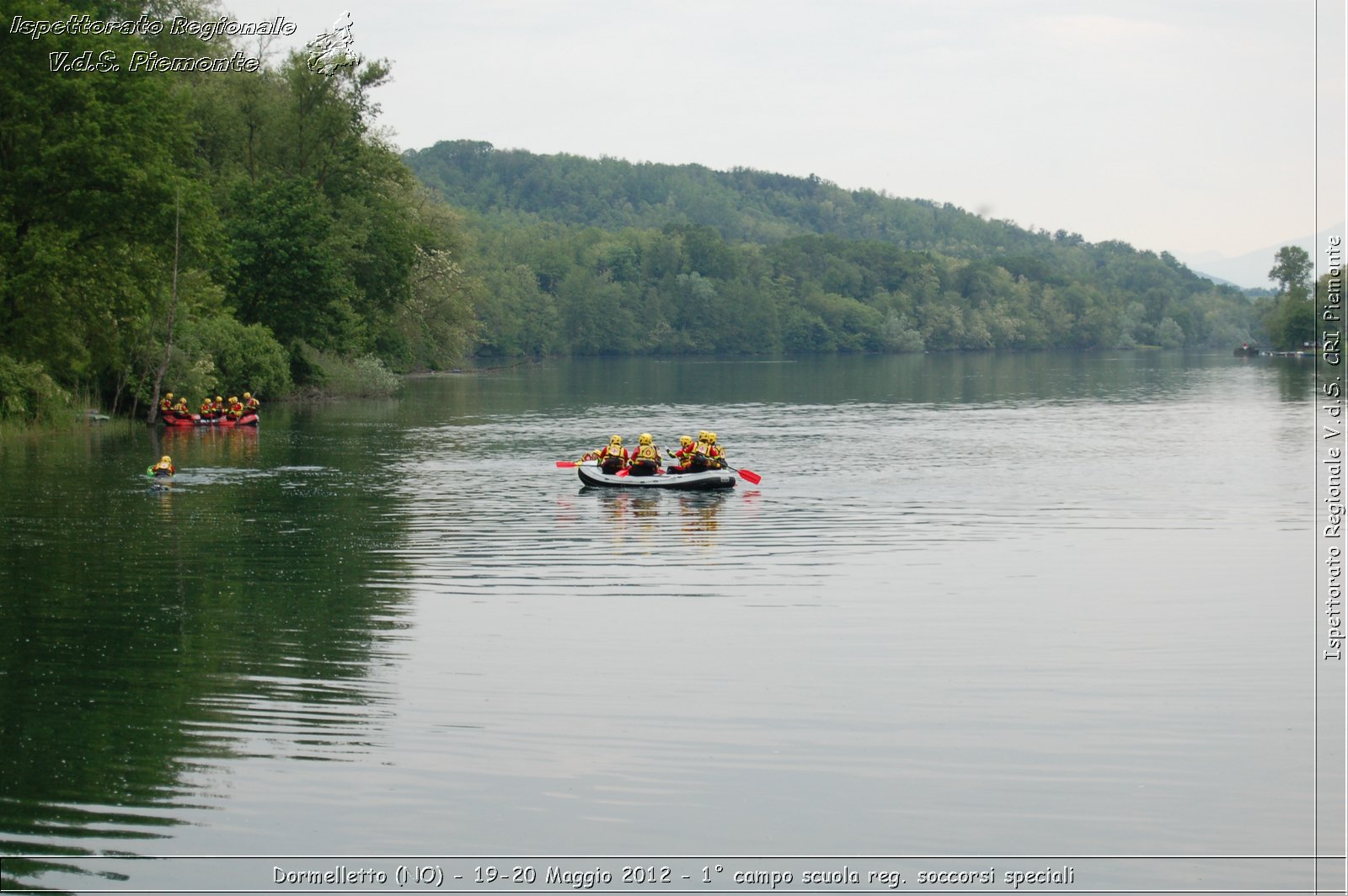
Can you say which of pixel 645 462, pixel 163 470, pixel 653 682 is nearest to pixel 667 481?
pixel 645 462

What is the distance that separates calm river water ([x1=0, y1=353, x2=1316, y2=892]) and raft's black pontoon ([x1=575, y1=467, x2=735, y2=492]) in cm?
52

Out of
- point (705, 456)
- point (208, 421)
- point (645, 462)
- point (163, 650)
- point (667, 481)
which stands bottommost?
point (163, 650)

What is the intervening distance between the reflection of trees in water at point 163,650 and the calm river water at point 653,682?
2.5 inches

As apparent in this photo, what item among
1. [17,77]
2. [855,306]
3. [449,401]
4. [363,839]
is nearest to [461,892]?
[363,839]

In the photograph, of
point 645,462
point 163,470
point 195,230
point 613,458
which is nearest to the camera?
point 163,470

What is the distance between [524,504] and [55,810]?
1996cm

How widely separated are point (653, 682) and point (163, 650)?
5.66 m

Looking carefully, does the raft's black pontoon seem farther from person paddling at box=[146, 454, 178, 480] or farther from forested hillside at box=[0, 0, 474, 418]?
forested hillside at box=[0, 0, 474, 418]

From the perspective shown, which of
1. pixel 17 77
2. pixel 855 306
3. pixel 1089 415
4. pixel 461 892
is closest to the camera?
pixel 461 892

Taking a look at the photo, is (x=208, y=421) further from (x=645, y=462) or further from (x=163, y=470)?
(x=645, y=462)

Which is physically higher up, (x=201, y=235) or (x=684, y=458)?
(x=201, y=235)

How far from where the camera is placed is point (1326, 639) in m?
17.8

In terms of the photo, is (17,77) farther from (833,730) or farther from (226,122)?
(833,730)

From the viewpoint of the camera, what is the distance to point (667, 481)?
111 ft
